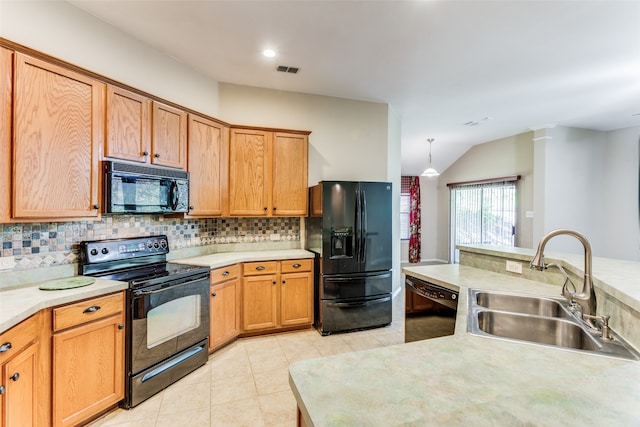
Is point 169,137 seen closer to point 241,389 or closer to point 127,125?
point 127,125

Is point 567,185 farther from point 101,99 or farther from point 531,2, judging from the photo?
point 101,99

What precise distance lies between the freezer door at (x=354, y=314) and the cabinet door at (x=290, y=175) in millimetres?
1132

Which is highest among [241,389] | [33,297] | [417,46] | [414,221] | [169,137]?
[417,46]

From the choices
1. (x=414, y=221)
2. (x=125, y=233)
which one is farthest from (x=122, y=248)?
(x=414, y=221)

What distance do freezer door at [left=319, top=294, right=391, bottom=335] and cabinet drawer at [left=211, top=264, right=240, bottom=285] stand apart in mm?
1016

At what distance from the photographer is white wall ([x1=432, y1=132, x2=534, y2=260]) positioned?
5.70 m

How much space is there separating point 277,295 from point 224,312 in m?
0.59

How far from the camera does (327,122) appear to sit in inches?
159

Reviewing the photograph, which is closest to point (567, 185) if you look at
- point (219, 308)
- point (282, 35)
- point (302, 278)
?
point (302, 278)

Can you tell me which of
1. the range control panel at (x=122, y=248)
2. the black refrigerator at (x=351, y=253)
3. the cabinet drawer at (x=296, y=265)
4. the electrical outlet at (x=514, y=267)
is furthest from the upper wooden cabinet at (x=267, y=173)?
the electrical outlet at (x=514, y=267)

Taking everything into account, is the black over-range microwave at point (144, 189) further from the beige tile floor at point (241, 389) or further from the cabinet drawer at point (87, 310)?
the beige tile floor at point (241, 389)

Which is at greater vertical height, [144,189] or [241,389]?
[144,189]

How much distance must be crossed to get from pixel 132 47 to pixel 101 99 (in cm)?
80

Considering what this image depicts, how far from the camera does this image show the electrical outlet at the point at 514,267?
2254 millimetres
